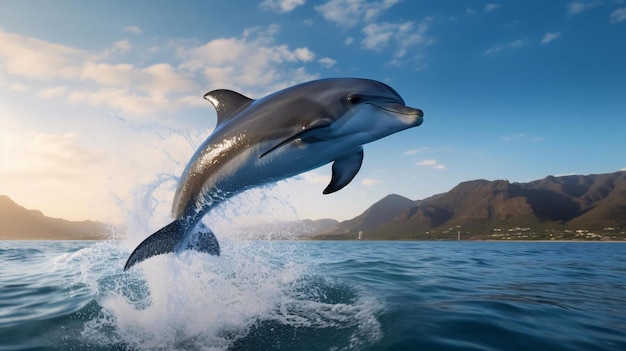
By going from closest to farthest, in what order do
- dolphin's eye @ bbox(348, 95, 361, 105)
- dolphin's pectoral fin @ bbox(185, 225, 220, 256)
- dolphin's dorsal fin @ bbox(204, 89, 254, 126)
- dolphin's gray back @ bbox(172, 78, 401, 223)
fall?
dolphin's eye @ bbox(348, 95, 361, 105) → dolphin's gray back @ bbox(172, 78, 401, 223) → dolphin's dorsal fin @ bbox(204, 89, 254, 126) → dolphin's pectoral fin @ bbox(185, 225, 220, 256)

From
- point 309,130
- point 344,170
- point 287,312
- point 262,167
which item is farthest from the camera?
point 287,312

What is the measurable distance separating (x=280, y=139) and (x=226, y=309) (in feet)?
→ 13.9

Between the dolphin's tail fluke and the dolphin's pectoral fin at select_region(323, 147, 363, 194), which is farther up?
the dolphin's pectoral fin at select_region(323, 147, 363, 194)

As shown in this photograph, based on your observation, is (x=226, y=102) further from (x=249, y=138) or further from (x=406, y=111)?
(x=406, y=111)

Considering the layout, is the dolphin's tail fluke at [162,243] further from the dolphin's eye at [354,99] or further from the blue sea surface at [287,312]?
the dolphin's eye at [354,99]

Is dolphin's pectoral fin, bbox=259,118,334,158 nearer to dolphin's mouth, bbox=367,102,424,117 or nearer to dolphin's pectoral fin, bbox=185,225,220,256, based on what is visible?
dolphin's mouth, bbox=367,102,424,117

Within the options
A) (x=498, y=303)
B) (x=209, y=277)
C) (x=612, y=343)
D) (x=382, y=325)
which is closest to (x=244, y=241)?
(x=209, y=277)

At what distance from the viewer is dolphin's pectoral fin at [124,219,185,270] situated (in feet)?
22.2

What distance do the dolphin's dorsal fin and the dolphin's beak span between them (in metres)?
2.61

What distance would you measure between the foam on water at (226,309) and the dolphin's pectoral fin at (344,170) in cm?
248

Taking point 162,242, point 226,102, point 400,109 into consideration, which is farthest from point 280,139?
point 162,242

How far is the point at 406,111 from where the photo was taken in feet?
16.3

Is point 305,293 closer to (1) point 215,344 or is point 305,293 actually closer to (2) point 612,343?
(1) point 215,344

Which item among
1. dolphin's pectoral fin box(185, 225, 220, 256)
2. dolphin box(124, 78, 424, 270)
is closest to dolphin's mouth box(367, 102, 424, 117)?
dolphin box(124, 78, 424, 270)
